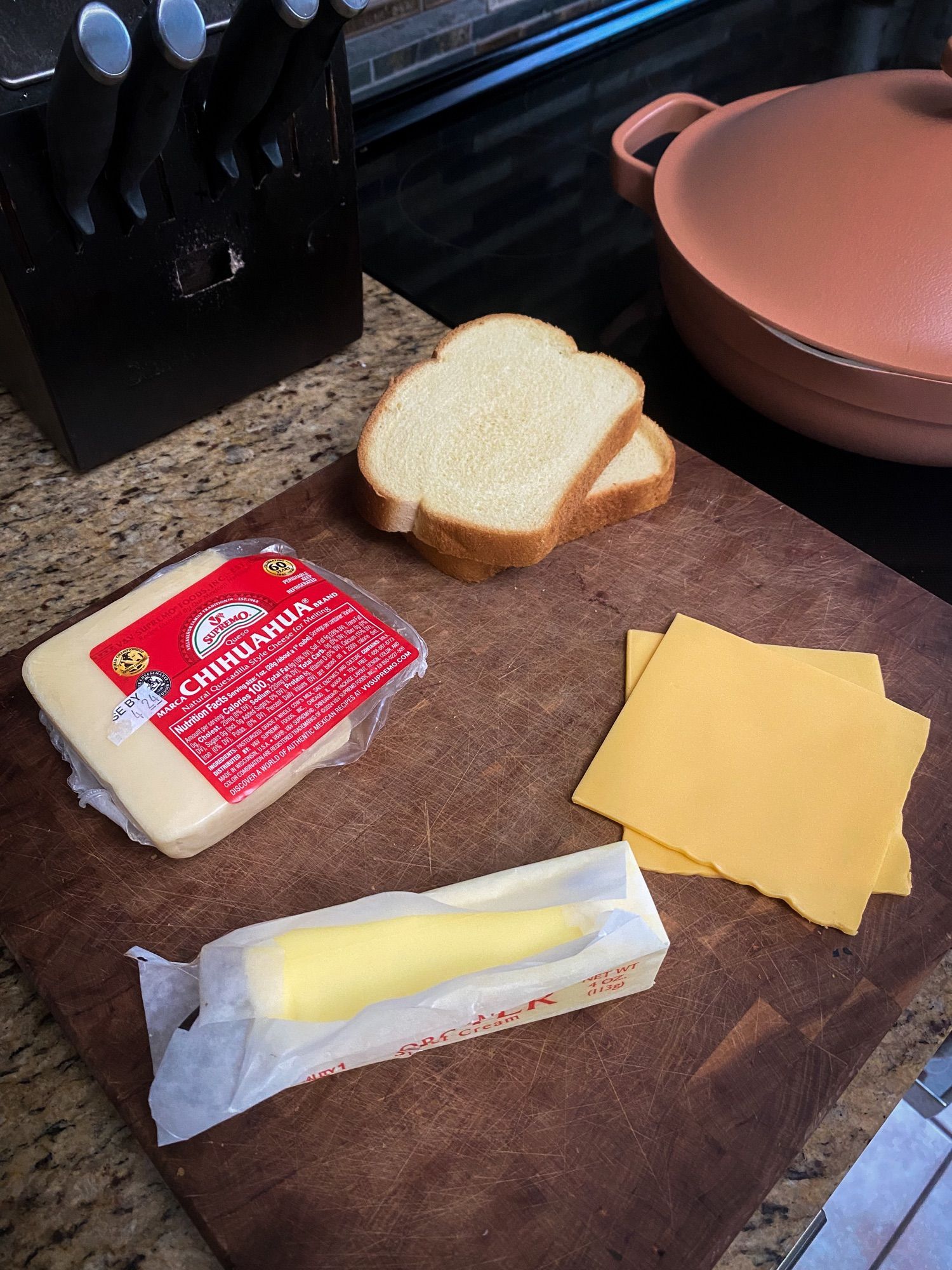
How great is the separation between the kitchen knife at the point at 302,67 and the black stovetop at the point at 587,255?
0.45 meters

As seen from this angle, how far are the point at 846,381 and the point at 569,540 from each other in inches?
13.3

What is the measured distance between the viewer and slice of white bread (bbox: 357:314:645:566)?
1.03m

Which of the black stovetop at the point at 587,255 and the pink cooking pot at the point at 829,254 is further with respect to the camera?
the black stovetop at the point at 587,255

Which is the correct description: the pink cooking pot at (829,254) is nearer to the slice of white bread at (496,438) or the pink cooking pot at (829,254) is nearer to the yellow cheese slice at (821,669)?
the slice of white bread at (496,438)

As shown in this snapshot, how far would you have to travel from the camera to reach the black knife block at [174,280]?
36.5 inches

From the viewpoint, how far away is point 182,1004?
0.75 metres

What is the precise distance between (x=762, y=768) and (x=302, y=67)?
80cm

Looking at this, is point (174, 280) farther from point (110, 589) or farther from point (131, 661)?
point (131, 661)

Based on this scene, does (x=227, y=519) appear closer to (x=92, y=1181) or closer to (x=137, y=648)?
(x=137, y=648)

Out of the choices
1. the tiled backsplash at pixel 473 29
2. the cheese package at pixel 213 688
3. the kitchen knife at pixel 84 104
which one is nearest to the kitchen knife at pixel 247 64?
the kitchen knife at pixel 84 104

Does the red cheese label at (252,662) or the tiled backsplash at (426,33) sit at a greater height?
the tiled backsplash at (426,33)

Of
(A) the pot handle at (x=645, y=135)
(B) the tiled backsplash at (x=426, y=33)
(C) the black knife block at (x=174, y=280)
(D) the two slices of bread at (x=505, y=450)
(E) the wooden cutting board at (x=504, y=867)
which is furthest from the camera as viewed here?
(B) the tiled backsplash at (x=426, y=33)

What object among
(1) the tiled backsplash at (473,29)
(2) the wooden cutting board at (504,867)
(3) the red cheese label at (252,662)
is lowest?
(2) the wooden cutting board at (504,867)

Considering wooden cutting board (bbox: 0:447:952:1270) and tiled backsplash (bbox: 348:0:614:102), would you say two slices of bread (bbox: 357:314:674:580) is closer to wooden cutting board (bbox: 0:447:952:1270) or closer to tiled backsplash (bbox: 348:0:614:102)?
wooden cutting board (bbox: 0:447:952:1270)
